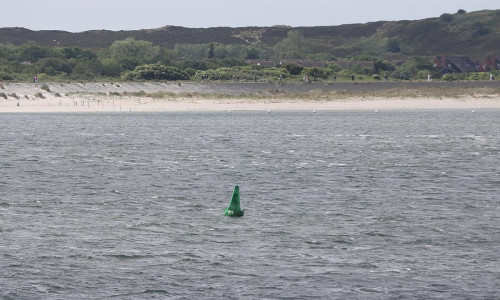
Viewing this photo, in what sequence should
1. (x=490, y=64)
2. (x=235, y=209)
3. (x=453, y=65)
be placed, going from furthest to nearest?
(x=490, y=64) < (x=453, y=65) < (x=235, y=209)

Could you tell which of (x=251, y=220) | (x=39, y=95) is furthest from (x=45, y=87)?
(x=251, y=220)

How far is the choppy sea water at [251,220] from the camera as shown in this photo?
2033cm

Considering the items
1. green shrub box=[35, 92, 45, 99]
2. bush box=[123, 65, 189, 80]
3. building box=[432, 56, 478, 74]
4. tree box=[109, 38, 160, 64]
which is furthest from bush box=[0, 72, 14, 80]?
building box=[432, 56, 478, 74]

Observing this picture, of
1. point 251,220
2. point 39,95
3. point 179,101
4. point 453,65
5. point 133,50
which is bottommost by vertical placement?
point 179,101

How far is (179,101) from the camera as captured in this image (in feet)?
310

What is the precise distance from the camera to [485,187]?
35.4 meters

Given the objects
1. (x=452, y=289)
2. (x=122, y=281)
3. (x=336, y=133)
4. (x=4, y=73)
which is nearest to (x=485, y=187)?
(x=452, y=289)

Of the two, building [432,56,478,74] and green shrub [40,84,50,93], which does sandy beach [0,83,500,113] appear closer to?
green shrub [40,84,50,93]

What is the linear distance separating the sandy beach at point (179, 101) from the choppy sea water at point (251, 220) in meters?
33.2

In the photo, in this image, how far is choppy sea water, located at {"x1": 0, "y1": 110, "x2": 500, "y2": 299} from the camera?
2033 cm

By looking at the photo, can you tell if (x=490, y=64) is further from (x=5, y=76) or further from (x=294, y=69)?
(x=5, y=76)

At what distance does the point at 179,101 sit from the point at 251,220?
67.3 meters

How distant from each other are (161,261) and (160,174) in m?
18.7

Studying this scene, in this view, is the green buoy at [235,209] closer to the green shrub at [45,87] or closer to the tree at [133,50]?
the green shrub at [45,87]
